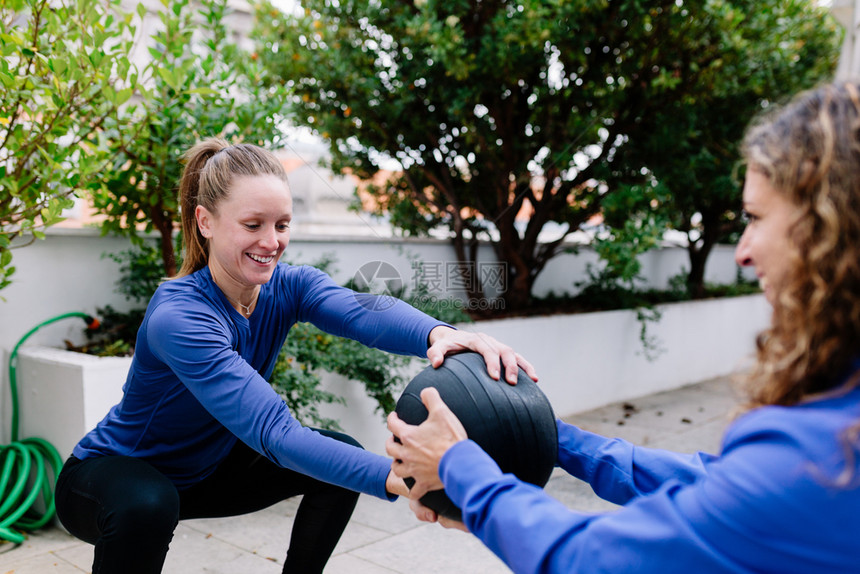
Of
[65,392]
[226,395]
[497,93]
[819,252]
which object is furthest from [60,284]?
[819,252]

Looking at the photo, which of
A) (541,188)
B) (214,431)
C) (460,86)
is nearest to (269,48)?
(460,86)

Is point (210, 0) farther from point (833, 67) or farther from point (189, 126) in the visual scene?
point (833, 67)

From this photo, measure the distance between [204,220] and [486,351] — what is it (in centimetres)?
108

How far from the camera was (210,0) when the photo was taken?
15.3ft

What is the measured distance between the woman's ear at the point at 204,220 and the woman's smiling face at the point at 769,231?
169 cm

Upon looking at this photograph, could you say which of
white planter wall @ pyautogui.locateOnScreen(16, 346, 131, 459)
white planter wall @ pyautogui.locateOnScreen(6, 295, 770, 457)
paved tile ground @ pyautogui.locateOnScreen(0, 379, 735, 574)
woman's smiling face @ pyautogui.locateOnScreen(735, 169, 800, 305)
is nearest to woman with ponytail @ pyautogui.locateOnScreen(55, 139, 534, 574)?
woman's smiling face @ pyautogui.locateOnScreen(735, 169, 800, 305)

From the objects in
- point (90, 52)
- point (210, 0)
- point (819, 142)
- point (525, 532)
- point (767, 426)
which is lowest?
point (525, 532)

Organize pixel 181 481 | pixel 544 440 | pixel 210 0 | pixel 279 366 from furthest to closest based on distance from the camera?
pixel 210 0 → pixel 279 366 → pixel 181 481 → pixel 544 440

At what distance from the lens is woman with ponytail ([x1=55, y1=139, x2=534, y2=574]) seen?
6.79 ft

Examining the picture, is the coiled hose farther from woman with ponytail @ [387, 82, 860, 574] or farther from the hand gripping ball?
woman with ponytail @ [387, 82, 860, 574]

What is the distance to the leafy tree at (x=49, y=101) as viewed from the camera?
3357mm

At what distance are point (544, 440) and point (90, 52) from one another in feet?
10.1

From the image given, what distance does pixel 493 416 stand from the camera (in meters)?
1.85

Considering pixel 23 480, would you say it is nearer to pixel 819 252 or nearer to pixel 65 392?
pixel 65 392
